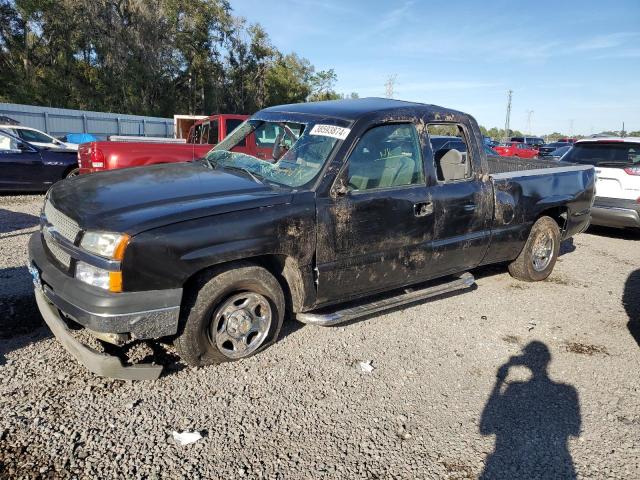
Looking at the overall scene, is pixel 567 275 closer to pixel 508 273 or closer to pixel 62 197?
pixel 508 273

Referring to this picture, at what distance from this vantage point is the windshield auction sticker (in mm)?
3580

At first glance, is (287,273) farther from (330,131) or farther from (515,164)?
(515,164)

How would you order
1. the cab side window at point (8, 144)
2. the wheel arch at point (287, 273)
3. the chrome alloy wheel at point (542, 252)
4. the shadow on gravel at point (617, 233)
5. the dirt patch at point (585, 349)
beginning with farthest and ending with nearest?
the cab side window at point (8, 144) → the shadow on gravel at point (617, 233) → the chrome alloy wheel at point (542, 252) → the dirt patch at point (585, 349) → the wheel arch at point (287, 273)

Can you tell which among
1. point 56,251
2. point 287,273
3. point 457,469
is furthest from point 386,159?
point 56,251

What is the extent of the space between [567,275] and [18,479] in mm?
6208

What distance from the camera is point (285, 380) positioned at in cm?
325

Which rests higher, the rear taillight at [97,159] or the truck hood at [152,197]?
the rear taillight at [97,159]

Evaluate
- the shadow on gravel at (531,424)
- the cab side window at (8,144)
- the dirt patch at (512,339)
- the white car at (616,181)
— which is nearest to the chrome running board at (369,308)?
the dirt patch at (512,339)

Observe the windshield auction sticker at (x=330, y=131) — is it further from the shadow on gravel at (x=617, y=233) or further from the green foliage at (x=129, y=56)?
the green foliage at (x=129, y=56)

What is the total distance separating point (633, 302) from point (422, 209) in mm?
3188

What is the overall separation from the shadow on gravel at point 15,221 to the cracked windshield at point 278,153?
436cm

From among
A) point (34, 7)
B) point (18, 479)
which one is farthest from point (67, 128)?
point (18, 479)

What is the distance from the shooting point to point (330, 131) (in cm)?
364

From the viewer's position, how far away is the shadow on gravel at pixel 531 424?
2.56 meters
